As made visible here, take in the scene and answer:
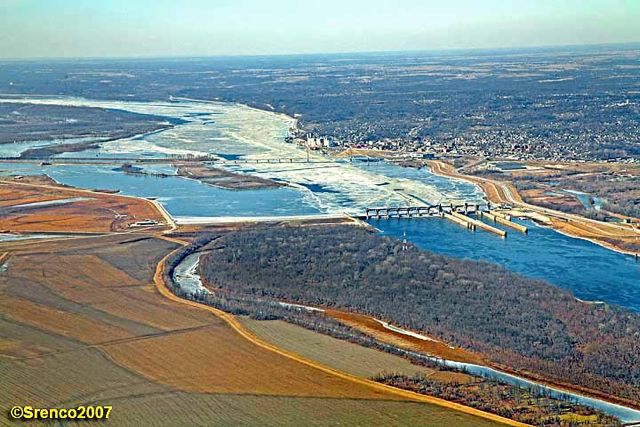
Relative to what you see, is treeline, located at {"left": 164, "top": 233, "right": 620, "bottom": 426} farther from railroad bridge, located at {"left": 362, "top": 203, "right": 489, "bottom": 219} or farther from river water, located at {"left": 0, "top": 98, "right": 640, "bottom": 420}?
railroad bridge, located at {"left": 362, "top": 203, "right": 489, "bottom": 219}

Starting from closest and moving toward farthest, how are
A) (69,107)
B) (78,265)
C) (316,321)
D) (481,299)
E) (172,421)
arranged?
(172,421) < (316,321) < (481,299) < (78,265) < (69,107)

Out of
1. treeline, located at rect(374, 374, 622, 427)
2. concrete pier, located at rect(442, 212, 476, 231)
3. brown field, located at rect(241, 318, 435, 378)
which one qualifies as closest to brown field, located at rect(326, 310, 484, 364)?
brown field, located at rect(241, 318, 435, 378)

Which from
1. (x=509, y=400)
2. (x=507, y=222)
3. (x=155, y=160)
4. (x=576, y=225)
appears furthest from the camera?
(x=155, y=160)

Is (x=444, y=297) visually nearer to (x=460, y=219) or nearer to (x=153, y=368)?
(x=153, y=368)

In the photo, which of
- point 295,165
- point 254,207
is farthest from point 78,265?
point 295,165

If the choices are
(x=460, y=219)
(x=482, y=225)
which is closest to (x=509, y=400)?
(x=482, y=225)

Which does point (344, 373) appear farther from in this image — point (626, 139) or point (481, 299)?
point (626, 139)
